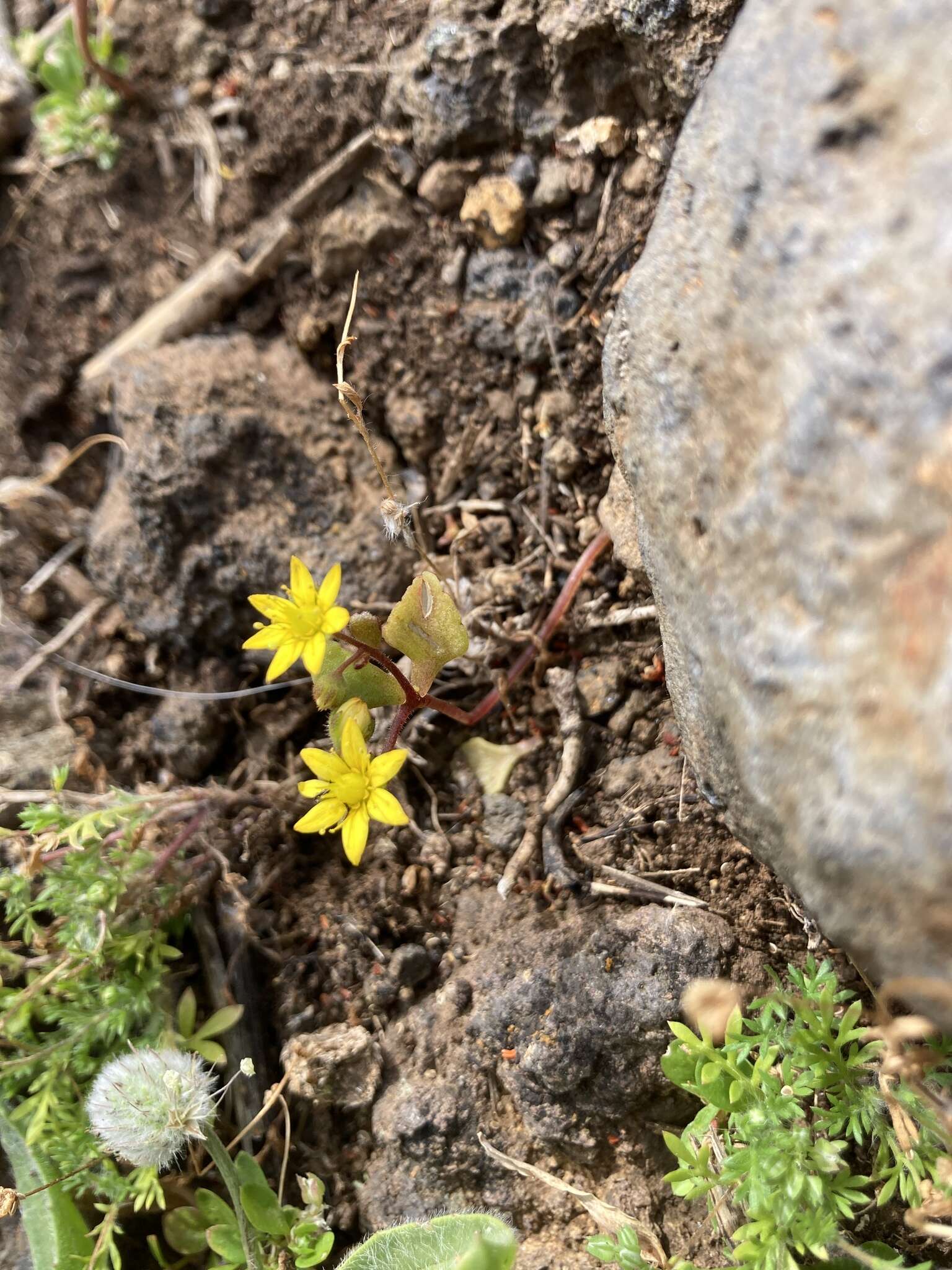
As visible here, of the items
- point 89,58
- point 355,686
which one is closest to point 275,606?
point 355,686

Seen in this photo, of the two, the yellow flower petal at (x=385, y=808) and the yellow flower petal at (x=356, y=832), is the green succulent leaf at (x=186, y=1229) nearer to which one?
the yellow flower petal at (x=356, y=832)

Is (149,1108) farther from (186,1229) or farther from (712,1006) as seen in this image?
(712,1006)

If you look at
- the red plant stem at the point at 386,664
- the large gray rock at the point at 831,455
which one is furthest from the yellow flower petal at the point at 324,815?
the large gray rock at the point at 831,455

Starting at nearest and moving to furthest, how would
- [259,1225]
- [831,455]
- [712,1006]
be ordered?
[831,455], [712,1006], [259,1225]

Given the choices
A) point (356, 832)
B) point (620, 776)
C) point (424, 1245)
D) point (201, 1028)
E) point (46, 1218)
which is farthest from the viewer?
point (201, 1028)

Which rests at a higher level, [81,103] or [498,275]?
[81,103]

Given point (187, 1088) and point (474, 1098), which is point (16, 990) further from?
point (474, 1098)

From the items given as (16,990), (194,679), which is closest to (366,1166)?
(16,990)
